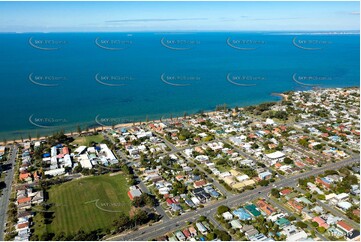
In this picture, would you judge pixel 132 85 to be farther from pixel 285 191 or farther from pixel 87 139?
pixel 285 191

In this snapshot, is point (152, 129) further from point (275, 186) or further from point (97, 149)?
point (275, 186)

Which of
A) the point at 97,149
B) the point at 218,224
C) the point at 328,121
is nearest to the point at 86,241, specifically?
the point at 218,224

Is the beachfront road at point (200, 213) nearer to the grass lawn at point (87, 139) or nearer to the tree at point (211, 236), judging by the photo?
the tree at point (211, 236)

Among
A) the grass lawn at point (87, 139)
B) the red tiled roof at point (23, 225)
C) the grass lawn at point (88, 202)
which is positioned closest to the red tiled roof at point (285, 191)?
the grass lawn at point (88, 202)

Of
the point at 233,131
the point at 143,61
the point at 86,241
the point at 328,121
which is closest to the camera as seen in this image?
the point at 86,241

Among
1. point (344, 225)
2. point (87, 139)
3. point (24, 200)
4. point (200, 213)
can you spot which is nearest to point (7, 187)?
point (24, 200)

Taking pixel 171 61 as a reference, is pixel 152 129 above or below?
below
